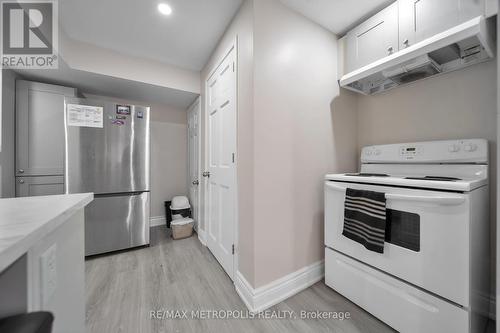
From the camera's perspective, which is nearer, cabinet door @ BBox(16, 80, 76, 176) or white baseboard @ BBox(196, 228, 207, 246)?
cabinet door @ BBox(16, 80, 76, 176)

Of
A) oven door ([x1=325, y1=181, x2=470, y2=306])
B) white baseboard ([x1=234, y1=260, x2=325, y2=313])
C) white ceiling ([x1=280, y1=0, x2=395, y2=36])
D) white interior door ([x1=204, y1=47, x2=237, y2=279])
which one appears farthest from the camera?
white interior door ([x1=204, y1=47, x2=237, y2=279])

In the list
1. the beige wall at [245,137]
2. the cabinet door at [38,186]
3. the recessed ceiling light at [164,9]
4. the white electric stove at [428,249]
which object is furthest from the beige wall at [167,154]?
the white electric stove at [428,249]

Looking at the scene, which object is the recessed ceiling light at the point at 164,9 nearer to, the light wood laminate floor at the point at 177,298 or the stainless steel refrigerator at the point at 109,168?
the stainless steel refrigerator at the point at 109,168

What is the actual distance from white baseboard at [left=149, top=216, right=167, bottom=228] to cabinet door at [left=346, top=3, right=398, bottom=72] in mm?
3319

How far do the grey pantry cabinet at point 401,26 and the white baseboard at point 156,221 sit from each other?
3.31 metres

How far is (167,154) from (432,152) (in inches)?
131

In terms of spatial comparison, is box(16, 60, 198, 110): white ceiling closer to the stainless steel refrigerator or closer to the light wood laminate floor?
the stainless steel refrigerator

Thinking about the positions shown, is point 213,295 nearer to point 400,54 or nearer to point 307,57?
point 307,57

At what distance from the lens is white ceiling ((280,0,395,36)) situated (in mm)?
1484

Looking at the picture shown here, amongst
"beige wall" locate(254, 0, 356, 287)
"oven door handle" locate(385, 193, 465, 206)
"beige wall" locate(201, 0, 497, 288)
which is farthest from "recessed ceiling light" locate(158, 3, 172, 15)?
"oven door handle" locate(385, 193, 465, 206)

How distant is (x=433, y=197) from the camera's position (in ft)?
3.31

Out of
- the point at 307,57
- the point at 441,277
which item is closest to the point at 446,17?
the point at 307,57
